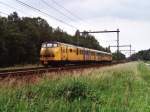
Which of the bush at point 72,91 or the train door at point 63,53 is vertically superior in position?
the train door at point 63,53

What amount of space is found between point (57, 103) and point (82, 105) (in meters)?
0.87

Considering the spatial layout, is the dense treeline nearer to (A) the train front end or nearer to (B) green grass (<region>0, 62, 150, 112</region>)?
(A) the train front end

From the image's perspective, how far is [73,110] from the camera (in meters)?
10.6

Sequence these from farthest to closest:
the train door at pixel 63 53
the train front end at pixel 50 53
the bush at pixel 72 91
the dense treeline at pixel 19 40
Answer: the dense treeline at pixel 19 40 < the train door at pixel 63 53 < the train front end at pixel 50 53 < the bush at pixel 72 91

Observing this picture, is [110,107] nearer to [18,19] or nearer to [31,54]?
[31,54]

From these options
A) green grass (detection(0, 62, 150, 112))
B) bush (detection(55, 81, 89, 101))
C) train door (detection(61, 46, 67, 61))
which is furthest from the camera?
train door (detection(61, 46, 67, 61))

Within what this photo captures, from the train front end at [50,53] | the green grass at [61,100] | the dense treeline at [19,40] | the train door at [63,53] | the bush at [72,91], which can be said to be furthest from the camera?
the dense treeline at [19,40]

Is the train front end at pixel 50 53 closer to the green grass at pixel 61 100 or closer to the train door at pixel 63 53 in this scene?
the train door at pixel 63 53

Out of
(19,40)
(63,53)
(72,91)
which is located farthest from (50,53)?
(19,40)

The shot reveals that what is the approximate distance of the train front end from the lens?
1639 inches

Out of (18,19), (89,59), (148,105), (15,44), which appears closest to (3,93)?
(148,105)

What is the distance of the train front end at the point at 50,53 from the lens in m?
41.6

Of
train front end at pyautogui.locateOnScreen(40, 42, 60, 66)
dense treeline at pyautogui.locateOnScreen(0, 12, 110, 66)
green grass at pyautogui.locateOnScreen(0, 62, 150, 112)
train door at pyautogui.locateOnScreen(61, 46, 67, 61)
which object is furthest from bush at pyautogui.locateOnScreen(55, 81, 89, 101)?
dense treeline at pyautogui.locateOnScreen(0, 12, 110, 66)

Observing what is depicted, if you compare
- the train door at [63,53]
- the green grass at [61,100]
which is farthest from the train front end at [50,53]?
the green grass at [61,100]
